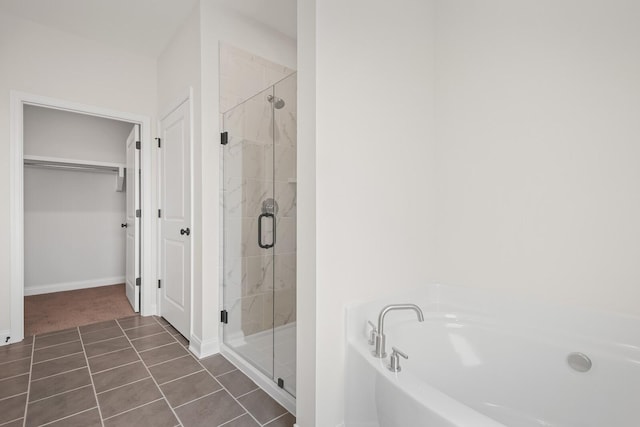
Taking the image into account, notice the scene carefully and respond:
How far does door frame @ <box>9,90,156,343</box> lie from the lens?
2.38 m

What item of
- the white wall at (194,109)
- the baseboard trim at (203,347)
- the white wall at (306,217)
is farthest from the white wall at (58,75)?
the white wall at (306,217)

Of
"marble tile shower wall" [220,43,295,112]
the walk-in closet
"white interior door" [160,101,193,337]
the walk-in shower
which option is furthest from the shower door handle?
the walk-in closet

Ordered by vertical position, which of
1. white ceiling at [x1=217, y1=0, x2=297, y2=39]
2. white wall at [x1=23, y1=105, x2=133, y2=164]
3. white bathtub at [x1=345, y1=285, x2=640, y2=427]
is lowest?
white bathtub at [x1=345, y1=285, x2=640, y2=427]

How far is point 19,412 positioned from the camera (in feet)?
5.12

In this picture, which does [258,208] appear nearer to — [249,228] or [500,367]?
[249,228]

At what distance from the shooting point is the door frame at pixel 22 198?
7.82 ft

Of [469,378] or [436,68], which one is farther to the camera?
[436,68]

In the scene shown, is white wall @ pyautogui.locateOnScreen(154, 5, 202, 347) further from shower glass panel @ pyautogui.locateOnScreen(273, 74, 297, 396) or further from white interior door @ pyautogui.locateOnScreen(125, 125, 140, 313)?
white interior door @ pyautogui.locateOnScreen(125, 125, 140, 313)

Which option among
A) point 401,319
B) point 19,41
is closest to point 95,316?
point 19,41

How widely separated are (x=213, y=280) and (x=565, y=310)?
2141mm

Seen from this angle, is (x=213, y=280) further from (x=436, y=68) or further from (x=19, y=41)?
(x=19, y=41)

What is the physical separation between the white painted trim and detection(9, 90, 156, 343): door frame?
1346mm

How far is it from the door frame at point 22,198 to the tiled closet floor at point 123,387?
1.31 feet

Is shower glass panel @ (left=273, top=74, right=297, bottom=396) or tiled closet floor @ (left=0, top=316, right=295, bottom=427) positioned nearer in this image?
tiled closet floor @ (left=0, top=316, right=295, bottom=427)
